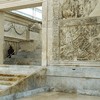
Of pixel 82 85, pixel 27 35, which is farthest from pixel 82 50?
pixel 27 35

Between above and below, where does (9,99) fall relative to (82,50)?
below

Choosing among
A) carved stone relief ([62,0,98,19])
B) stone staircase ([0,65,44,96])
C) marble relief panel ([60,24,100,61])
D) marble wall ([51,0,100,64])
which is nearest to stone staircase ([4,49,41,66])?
marble wall ([51,0,100,64])

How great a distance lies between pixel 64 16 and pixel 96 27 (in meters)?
1.20

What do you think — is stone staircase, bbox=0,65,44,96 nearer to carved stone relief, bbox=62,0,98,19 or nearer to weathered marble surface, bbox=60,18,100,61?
weathered marble surface, bbox=60,18,100,61

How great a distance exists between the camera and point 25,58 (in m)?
12.1

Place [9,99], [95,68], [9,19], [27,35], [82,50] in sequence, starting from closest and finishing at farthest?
[9,99]
[95,68]
[82,50]
[9,19]
[27,35]

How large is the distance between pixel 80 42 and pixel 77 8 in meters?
1.16

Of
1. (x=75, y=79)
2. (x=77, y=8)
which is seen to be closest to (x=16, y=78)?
(x=75, y=79)

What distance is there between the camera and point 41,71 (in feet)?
23.6

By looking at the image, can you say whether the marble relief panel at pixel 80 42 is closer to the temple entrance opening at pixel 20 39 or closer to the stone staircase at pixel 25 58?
the stone staircase at pixel 25 58

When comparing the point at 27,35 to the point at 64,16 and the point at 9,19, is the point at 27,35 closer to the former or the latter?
the point at 9,19

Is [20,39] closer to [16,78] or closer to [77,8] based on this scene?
[77,8]

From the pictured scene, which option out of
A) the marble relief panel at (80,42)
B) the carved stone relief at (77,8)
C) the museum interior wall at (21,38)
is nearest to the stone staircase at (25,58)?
the museum interior wall at (21,38)

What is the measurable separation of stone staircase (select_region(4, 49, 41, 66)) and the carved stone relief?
421 cm
